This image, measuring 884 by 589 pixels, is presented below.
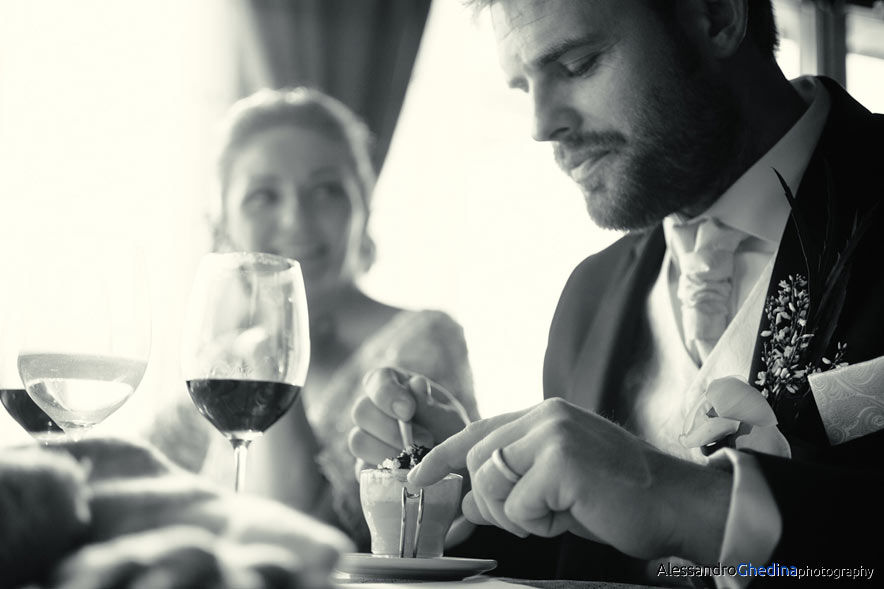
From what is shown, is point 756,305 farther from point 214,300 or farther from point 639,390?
point 214,300

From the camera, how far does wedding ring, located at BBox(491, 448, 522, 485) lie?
0.82 meters

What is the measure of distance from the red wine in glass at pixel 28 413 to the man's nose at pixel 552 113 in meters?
1.07

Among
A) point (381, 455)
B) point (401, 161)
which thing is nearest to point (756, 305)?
point (381, 455)

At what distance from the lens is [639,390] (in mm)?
1756

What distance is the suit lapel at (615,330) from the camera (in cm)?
175

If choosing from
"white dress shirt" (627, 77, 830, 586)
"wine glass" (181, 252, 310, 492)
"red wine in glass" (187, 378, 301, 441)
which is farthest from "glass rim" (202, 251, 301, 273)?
"white dress shirt" (627, 77, 830, 586)

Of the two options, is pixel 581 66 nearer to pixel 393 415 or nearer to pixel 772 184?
pixel 772 184

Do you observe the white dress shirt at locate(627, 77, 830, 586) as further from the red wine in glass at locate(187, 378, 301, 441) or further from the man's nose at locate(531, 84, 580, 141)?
the red wine in glass at locate(187, 378, 301, 441)

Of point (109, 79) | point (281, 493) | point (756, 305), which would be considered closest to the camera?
point (756, 305)

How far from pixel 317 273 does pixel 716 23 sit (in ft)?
4.76

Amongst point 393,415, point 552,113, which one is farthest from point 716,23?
point 393,415

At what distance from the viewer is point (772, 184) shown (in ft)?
5.54

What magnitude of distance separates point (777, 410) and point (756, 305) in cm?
33

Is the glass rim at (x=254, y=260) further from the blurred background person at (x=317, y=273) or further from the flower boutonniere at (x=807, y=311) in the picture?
the blurred background person at (x=317, y=273)
